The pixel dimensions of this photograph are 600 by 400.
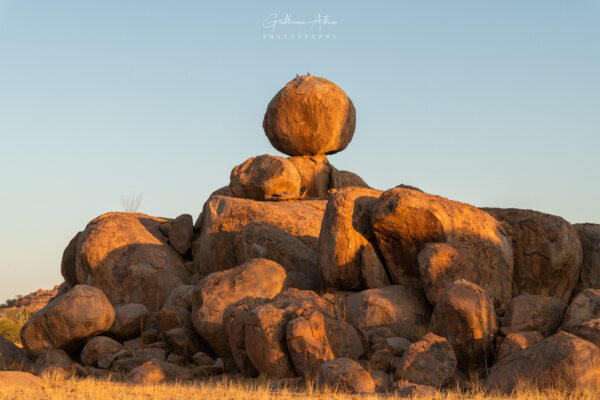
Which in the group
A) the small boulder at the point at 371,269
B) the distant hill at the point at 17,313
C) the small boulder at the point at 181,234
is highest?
the small boulder at the point at 181,234

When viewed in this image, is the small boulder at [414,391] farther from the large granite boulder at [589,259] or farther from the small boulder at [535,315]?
the large granite boulder at [589,259]

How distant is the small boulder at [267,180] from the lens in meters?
23.2

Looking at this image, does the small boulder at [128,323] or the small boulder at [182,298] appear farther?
the small boulder at [182,298]

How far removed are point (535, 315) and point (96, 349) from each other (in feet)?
29.5

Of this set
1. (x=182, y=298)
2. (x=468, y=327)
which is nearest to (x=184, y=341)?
(x=182, y=298)

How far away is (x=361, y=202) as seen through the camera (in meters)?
17.4

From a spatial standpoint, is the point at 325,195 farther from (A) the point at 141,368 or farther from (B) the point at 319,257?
(A) the point at 141,368

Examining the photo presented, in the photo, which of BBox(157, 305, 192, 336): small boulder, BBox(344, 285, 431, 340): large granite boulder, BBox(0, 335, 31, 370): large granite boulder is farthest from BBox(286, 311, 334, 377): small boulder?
BBox(0, 335, 31, 370): large granite boulder

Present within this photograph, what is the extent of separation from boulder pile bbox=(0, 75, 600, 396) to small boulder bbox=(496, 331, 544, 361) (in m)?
0.03

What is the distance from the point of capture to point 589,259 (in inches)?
767

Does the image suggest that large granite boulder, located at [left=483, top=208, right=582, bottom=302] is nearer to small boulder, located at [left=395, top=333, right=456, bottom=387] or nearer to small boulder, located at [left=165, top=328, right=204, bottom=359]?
small boulder, located at [left=395, top=333, right=456, bottom=387]

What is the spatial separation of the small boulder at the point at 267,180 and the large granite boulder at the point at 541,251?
290 inches

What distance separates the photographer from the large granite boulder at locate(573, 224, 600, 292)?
1928 cm

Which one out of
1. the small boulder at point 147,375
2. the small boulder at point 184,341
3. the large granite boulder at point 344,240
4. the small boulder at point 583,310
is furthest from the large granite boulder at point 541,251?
the small boulder at point 147,375
